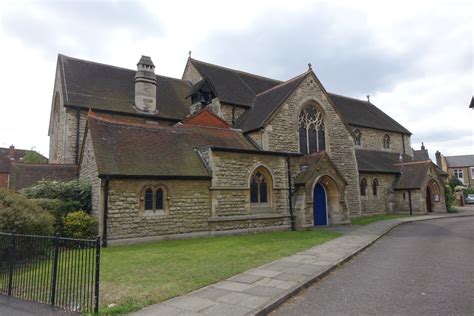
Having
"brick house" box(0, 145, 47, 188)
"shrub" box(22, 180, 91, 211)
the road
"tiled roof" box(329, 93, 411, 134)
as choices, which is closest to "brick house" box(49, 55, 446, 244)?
"shrub" box(22, 180, 91, 211)

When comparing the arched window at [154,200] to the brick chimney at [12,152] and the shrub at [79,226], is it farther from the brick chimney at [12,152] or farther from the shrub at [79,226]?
the brick chimney at [12,152]

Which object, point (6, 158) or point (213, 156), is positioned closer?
point (213, 156)

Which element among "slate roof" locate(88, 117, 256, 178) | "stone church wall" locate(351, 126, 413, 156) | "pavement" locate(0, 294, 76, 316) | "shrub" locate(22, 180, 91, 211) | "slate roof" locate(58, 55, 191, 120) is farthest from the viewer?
"stone church wall" locate(351, 126, 413, 156)

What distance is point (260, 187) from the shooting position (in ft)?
58.4

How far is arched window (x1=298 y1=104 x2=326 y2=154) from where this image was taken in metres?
21.8

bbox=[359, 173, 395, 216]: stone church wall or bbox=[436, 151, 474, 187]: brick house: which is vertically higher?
A: bbox=[436, 151, 474, 187]: brick house

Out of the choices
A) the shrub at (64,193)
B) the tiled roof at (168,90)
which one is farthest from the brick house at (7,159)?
the shrub at (64,193)

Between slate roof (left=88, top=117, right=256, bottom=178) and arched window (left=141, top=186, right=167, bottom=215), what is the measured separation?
0.72 metres

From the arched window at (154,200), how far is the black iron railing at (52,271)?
5886 mm

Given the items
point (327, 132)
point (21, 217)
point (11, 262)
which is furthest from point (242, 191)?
point (11, 262)

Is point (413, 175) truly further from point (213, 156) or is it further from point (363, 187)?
point (213, 156)

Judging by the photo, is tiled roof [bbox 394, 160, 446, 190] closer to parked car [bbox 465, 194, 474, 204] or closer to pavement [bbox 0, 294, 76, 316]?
parked car [bbox 465, 194, 474, 204]

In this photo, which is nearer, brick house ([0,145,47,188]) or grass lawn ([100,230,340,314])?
grass lawn ([100,230,340,314])

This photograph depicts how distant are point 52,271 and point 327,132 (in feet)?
63.3
